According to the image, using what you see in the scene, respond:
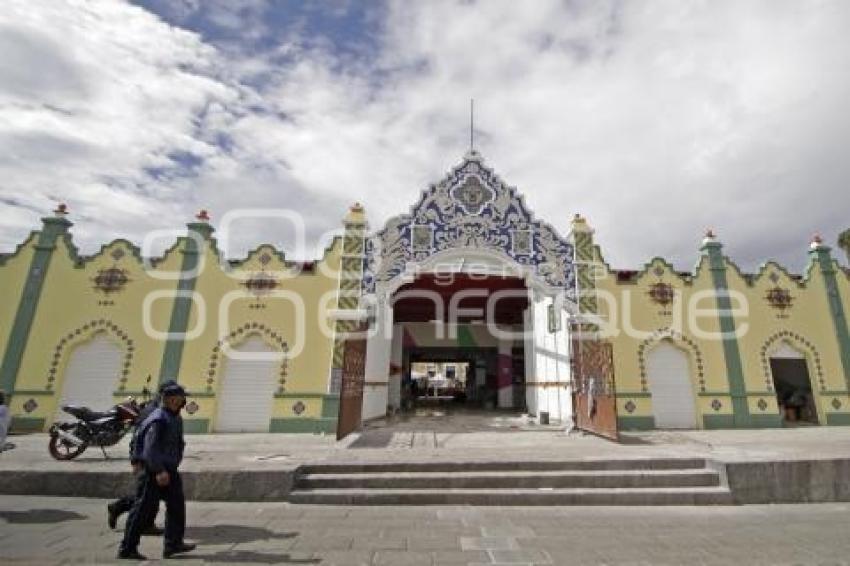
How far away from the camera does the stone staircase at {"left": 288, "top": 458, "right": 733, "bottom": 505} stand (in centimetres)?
607

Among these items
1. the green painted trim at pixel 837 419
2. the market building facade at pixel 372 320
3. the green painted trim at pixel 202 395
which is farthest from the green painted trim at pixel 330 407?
the green painted trim at pixel 837 419

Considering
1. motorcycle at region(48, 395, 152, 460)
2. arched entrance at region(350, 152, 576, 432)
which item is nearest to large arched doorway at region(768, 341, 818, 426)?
arched entrance at region(350, 152, 576, 432)

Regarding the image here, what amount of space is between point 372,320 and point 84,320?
758 cm

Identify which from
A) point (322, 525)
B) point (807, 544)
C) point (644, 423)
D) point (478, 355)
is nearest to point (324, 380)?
point (322, 525)

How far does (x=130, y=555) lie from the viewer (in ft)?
13.3

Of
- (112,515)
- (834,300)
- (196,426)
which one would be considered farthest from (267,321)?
(834,300)

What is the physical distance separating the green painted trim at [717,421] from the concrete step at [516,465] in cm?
634

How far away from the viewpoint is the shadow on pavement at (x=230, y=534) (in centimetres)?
455

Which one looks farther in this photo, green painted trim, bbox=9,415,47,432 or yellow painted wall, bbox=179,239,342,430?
yellow painted wall, bbox=179,239,342,430

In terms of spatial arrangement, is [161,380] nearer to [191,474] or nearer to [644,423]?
[191,474]

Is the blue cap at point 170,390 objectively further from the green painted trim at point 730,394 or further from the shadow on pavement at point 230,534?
the green painted trim at point 730,394

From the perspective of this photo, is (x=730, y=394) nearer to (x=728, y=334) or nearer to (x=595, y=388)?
(x=728, y=334)

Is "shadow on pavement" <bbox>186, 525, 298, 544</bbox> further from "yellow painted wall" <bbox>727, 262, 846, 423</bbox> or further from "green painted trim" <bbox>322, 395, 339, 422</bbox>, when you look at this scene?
"yellow painted wall" <bbox>727, 262, 846, 423</bbox>

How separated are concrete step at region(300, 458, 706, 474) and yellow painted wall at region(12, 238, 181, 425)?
24.9 ft
